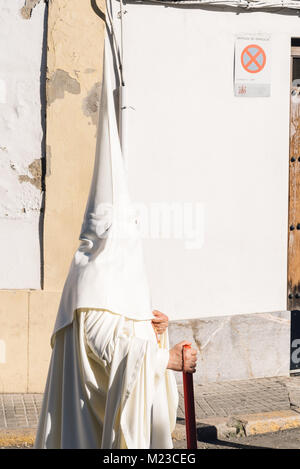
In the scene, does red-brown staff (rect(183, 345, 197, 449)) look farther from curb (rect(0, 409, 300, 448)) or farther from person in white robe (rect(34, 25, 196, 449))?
curb (rect(0, 409, 300, 448))

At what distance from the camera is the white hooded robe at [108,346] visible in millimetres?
3434

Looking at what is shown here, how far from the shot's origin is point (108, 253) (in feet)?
11.9

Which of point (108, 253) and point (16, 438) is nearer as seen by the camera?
point (108, 253)

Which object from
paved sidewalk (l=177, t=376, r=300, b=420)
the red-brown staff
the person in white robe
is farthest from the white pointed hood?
paved sidewalk (l=177, t=376, r=300, b=420)

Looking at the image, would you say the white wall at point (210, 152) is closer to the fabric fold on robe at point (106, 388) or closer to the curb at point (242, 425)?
the curb at point (242, 425)

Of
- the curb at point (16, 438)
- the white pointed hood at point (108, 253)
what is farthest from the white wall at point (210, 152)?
the white pointed hood at point (108, 253)

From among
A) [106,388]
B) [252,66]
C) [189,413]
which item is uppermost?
[252,66]

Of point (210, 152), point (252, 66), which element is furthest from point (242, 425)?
point (252, 66)

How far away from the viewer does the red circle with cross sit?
25.4 ft

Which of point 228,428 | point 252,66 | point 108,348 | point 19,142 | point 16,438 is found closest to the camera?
point 108,348

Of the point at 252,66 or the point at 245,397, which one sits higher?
the point at 252,66

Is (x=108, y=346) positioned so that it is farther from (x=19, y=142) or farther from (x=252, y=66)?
(x=252, y=66)

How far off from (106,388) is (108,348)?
0.73 ft

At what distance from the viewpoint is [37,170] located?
23.7ft
